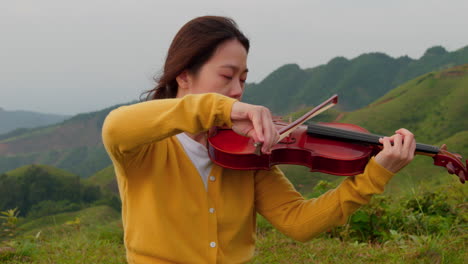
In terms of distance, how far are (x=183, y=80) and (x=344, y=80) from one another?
5053 centimetres

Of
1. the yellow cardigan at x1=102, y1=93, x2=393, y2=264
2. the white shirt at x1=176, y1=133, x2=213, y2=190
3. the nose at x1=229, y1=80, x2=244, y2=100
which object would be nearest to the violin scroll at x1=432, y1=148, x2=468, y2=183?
the yellow cardigan at x1=102, y1=93, x2=393, y2=264

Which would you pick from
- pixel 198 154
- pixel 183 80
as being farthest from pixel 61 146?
pixel 198 154

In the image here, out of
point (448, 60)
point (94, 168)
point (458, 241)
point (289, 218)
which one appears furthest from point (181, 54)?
point (94, 168)

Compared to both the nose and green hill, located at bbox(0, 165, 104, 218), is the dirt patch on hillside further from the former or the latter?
green hill, located at bbox(0, 165, 104, 218)

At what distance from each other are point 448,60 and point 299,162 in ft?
143

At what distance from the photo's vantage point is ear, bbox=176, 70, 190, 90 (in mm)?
2183

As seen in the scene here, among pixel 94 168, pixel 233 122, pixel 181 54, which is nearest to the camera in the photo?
pixel 233 122

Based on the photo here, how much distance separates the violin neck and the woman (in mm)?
210

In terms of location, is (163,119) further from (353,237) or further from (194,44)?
(353,237)

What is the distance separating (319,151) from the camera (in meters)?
2.20

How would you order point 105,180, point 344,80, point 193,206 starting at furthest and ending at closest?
point 344,80 < point 105,180 < point 193,206

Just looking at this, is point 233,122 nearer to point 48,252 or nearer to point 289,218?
point 289,218

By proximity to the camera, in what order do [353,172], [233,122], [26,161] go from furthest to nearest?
[26,161]
[353,172]
[233,122]

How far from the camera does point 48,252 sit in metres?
3.88
